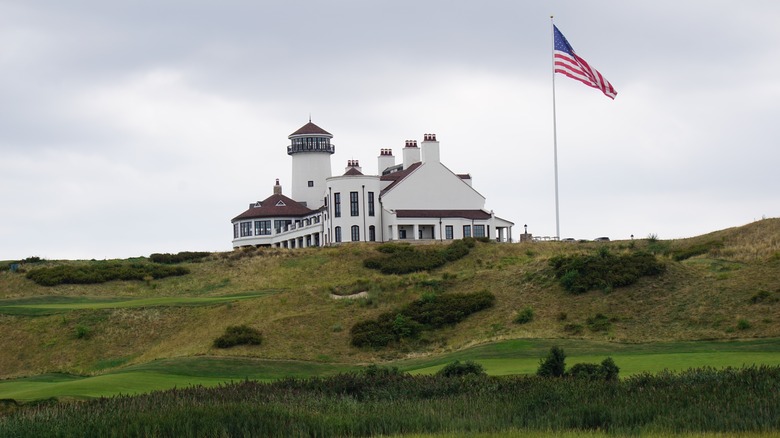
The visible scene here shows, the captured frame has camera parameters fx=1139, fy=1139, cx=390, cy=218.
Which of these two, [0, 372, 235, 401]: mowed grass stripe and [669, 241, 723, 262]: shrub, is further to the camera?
[669, 241, 723, 262]: shrub

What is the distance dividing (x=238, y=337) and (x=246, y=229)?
175 feet

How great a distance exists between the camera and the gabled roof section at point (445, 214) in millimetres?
83688

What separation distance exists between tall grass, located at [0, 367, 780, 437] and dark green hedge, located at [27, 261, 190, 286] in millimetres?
43342

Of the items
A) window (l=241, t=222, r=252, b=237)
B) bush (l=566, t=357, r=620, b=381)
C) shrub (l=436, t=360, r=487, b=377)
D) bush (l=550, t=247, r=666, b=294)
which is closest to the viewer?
bush (l=566, t=357, r=620, b=381)

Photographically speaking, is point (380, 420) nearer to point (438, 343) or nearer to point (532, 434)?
point (532, 434)

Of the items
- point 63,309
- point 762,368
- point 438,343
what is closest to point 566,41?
point 438,343

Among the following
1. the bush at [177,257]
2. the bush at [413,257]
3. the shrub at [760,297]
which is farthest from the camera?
the bush at [177,257]

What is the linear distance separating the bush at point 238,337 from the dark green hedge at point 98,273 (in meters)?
23.6

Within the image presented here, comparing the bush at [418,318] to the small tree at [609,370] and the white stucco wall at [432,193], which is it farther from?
the white stucco wall at [432,193]

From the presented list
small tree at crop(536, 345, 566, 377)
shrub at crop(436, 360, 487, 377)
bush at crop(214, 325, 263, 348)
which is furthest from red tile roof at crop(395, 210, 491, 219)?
small tree at crop(536, 345, 566, 377)

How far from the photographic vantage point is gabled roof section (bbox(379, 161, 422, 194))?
3383 inches

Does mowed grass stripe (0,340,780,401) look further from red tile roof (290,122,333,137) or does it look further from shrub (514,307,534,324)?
red tile roof (290,122,333,137)

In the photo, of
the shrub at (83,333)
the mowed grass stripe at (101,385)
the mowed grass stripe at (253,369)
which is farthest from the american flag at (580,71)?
the mowed grass stripe at (101,385)

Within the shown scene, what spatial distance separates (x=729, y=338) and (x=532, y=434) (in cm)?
2180
